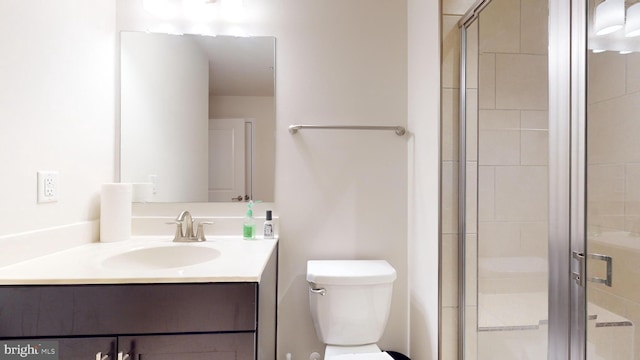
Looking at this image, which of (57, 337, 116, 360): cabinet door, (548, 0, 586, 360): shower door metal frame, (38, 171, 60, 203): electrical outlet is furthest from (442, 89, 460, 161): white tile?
(38, 171, 60, 203): electrical outlet

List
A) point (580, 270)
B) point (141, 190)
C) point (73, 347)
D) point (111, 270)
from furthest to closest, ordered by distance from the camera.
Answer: point (141, 190), point (111, 270), point (73, 347), point (580, 270)

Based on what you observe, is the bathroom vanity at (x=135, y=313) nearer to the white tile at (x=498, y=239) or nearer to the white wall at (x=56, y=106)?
the white wall at (x=56, y=106)

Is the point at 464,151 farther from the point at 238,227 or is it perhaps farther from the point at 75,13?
the point at 75,13

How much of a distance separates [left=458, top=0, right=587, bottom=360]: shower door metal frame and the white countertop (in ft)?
2.66

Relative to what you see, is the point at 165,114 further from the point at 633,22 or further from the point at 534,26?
the point at 633,22

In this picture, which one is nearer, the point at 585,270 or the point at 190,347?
the point at 585,270

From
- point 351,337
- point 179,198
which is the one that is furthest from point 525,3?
point 179,198

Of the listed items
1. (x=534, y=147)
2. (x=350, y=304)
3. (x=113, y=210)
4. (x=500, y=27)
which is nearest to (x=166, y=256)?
(x=113, y=210)

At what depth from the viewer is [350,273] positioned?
146 cm

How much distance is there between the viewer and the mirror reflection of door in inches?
66.0

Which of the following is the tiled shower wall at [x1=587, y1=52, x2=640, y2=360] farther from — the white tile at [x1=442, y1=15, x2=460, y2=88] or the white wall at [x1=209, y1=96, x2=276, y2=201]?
the white wall at [x1=209, y1=96, x2=276, y2=201]

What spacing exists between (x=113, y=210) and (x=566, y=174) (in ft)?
5.45

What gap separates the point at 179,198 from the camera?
5.45 feet

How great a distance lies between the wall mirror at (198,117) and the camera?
5.43 feet
